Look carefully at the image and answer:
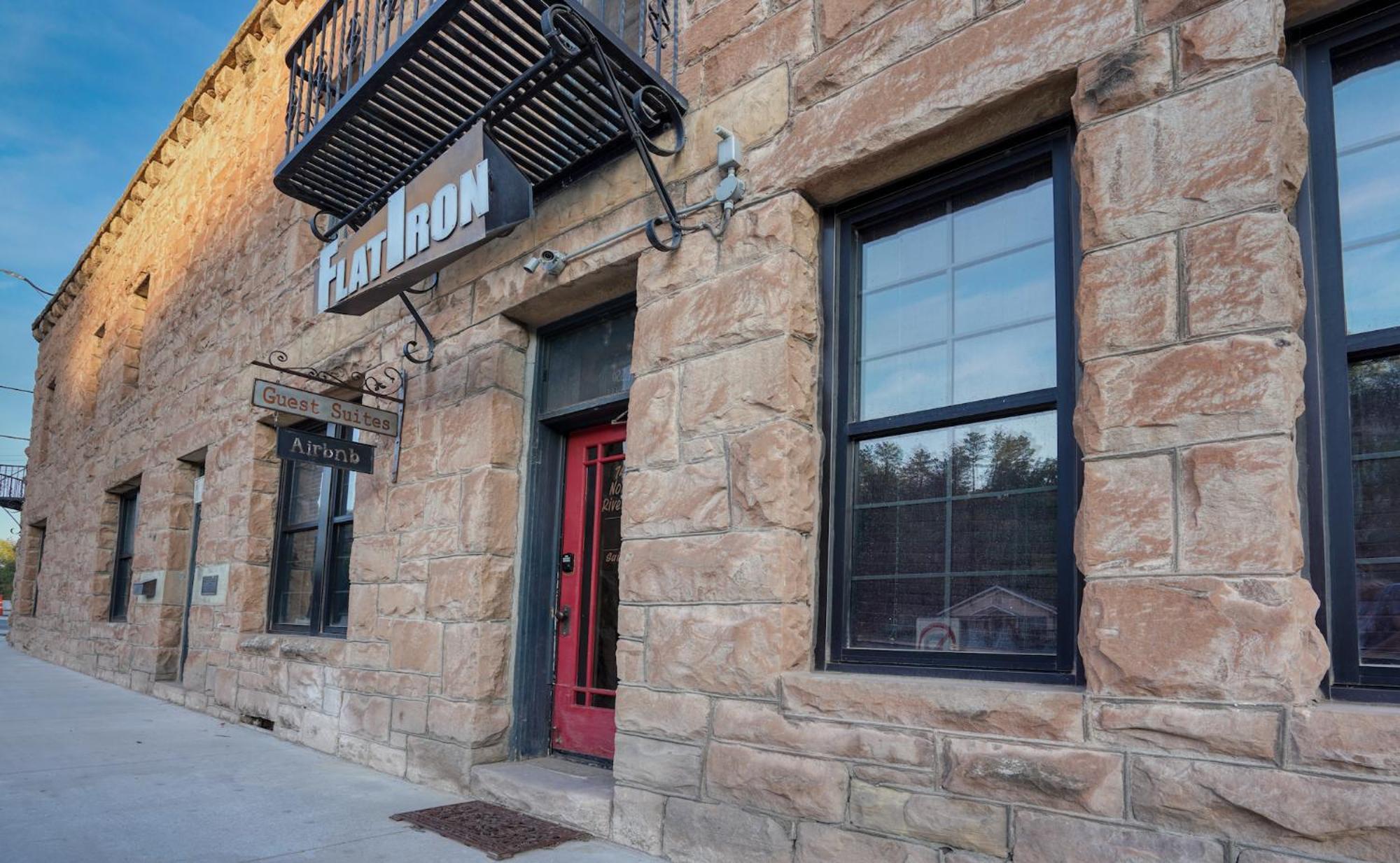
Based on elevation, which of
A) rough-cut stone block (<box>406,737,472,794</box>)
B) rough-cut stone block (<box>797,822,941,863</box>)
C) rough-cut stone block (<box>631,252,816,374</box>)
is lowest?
rough-cut stone block (<box>406,737,472,794</box>)

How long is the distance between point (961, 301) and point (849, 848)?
1981 millimetres

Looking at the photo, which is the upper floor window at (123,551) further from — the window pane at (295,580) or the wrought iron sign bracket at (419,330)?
the wrought iron sign bracket at (419,330)

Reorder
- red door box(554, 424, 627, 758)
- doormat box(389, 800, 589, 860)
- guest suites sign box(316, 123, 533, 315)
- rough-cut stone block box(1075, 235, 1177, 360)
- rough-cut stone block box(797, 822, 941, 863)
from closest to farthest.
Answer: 1. rough-cut stone block box(1075, 235, 1177, 360)
2. rough-cut stone block box(797, 822, 941, 863)
3. doormat box(389, 800, 589, 860)
4. guest suites sign box(316, 123, 533, 315)
5. red door box(554, 424, 627, 758)

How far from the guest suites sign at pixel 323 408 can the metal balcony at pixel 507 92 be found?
1.27m

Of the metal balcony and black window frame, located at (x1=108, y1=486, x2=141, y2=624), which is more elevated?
the metal balcony

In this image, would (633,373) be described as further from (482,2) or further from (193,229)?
(193,229)

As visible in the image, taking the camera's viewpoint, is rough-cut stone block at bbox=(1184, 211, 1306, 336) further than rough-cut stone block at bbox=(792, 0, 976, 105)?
No

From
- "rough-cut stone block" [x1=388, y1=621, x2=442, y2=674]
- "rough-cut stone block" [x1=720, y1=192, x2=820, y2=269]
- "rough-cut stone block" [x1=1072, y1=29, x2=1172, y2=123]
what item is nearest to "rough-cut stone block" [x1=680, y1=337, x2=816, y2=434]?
"rough-cut stone block" [x1=720, y1=192, x2=820, y2=269]

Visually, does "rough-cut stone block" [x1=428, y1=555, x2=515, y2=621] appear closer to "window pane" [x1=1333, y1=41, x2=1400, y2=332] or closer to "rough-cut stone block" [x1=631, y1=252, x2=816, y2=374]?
"rough-cut stone block" [x1=631, y1=252, x2=816, y2=374]

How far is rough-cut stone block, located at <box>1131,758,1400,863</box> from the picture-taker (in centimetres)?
224

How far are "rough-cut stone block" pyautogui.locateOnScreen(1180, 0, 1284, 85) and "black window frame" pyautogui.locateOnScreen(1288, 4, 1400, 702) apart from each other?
0.23 m

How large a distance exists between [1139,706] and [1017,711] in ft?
1.17

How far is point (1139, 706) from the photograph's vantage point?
262 cm

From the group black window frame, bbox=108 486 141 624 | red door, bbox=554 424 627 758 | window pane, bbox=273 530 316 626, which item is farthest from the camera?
black window frame, bbox=108 486 141 624
